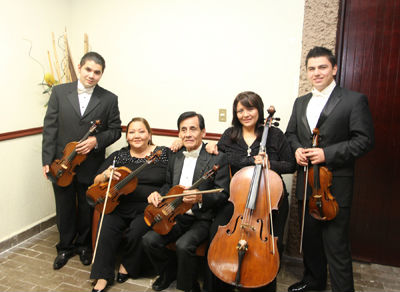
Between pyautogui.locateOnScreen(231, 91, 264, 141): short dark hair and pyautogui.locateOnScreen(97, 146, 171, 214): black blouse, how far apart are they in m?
0.56

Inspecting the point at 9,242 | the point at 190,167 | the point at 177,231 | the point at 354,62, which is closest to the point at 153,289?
the point at 177,231

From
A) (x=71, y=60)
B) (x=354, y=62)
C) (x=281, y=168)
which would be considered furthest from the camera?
(x=71, y=60)

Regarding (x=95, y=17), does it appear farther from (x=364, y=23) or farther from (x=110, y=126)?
(x=364, y=23)

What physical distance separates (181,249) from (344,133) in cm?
A: 124

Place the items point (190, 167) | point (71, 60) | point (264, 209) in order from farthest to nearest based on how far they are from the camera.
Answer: point (71, 60)
point (190, 167)
point (264, 209)

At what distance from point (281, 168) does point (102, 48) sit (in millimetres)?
2183

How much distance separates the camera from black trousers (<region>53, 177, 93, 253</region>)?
2748mm

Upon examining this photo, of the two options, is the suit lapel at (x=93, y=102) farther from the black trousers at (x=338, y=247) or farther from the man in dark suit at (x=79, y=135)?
the black trousers at (x=338, y=247)

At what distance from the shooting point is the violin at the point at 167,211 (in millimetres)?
2238

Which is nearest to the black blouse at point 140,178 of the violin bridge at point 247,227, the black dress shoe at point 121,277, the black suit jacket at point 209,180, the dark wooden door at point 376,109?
the black suit jacket at point 209,180

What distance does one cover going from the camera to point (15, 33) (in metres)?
2.84

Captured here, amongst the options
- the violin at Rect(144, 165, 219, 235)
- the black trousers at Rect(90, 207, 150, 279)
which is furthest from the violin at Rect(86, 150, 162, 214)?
the violin at Rect(144, 165, 219, 235)

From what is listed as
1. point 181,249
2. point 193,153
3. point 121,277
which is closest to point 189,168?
point 193,153

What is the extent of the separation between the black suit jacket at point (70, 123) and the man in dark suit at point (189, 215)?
677 mm
